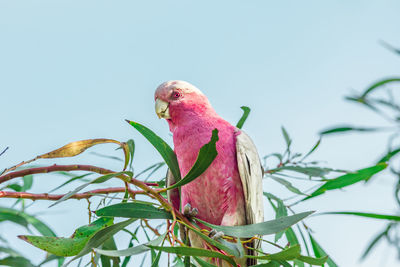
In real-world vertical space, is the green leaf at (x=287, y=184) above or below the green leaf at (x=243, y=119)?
below

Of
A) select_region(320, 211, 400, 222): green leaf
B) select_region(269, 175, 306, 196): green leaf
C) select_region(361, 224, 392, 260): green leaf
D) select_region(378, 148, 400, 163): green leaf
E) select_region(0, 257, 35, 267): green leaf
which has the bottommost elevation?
select_region(320, 211, 400, 222): green leaf

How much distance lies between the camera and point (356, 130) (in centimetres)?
153

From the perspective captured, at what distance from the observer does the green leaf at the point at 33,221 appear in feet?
6.17

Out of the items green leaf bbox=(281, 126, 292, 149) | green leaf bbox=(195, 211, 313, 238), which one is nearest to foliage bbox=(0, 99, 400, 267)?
green leaf bbox=(195, 211, 313, 238)

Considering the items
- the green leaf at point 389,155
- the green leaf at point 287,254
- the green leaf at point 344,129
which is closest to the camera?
the green leaf at point 287,254

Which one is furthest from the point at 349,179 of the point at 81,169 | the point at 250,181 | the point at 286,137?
the point at 286,137

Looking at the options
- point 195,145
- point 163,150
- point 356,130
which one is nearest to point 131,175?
point 163,150

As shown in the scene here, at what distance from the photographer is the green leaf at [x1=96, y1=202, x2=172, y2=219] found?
1236mm

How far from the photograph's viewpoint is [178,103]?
6.23 ft

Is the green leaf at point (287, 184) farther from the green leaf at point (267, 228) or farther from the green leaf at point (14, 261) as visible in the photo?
the green leaf at point (14, 261)

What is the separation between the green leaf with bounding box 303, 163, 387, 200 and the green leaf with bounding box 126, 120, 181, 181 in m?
0.45

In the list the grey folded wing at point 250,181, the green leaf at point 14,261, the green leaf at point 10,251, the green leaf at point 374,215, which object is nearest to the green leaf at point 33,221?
the green leaf at point 10,251

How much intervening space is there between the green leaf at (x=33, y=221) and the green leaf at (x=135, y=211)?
0.76 m

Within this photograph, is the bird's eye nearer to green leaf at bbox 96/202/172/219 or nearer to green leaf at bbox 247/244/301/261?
green leaf at bbox 96/202/172/219
